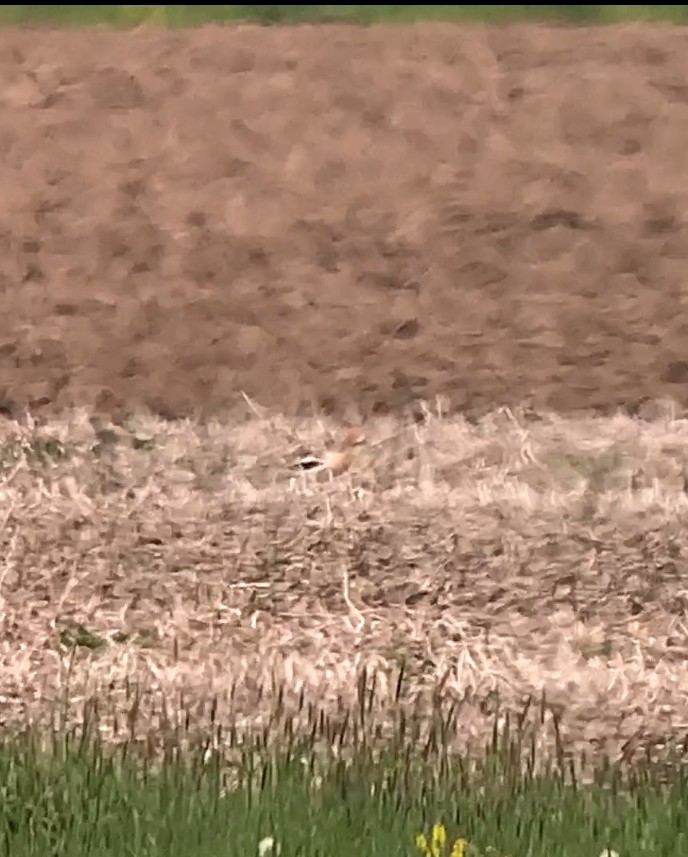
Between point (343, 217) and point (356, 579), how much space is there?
379 cm

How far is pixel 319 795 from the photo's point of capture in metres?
4.00

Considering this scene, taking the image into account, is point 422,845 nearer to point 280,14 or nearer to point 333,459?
point 333,459

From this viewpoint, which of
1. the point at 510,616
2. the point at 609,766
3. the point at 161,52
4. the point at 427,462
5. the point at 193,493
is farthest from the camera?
the point at 161,52

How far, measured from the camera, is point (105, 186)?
9469 mm

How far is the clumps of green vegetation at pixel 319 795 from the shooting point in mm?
3803

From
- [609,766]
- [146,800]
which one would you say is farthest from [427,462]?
[146,800]

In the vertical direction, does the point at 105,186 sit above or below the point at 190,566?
above

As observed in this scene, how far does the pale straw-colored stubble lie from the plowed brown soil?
55.6 inches

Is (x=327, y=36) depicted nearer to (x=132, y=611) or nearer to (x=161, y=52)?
(x=161, y=52)

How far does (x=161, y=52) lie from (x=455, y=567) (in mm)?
5890

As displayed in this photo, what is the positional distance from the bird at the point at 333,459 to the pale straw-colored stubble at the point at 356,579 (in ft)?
0.38

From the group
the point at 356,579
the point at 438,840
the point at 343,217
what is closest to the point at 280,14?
the point at 343,217

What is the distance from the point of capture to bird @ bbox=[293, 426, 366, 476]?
673cm

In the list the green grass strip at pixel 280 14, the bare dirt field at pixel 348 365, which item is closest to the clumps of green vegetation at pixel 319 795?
the bare dirt field at pixel 348 365
